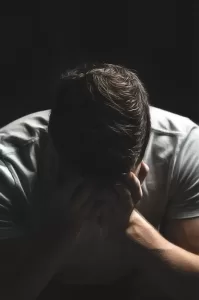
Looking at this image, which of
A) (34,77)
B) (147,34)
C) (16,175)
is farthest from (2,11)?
(16,175)

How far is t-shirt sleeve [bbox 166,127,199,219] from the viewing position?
1040mm

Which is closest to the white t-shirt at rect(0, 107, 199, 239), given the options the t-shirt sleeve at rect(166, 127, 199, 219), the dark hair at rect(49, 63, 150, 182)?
the t-shirt sleeve at rect(166, 127, 199, 219)

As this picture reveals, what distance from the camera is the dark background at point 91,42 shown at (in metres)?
1.41

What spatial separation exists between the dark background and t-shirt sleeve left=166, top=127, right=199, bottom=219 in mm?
443

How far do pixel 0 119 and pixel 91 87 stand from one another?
651 mm

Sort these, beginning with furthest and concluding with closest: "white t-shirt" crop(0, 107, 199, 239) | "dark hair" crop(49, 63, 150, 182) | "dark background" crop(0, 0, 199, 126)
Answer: "dark background" crop(0, 0, 199, 126), "white t-shirt" crop(0, 107, 199, 239), "dark hair" crop(49, 63, 150, 182)

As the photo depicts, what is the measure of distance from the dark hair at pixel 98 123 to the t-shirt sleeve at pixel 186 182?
143 millimetres

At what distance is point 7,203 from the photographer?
997 millimetres

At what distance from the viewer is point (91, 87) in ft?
2.97

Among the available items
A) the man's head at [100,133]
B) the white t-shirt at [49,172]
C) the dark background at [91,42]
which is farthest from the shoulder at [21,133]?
the dark background at [91,42]

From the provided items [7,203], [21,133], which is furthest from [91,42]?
[7,203]

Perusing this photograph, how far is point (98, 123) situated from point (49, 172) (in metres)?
0.17

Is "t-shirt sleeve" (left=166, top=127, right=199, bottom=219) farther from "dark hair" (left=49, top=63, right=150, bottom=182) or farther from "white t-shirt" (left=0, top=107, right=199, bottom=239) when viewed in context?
"dark hair" (left=49, top=63, right=150, bottom=182)

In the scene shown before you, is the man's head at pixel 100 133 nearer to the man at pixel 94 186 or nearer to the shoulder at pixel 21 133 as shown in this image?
the man at pixel 94 186
